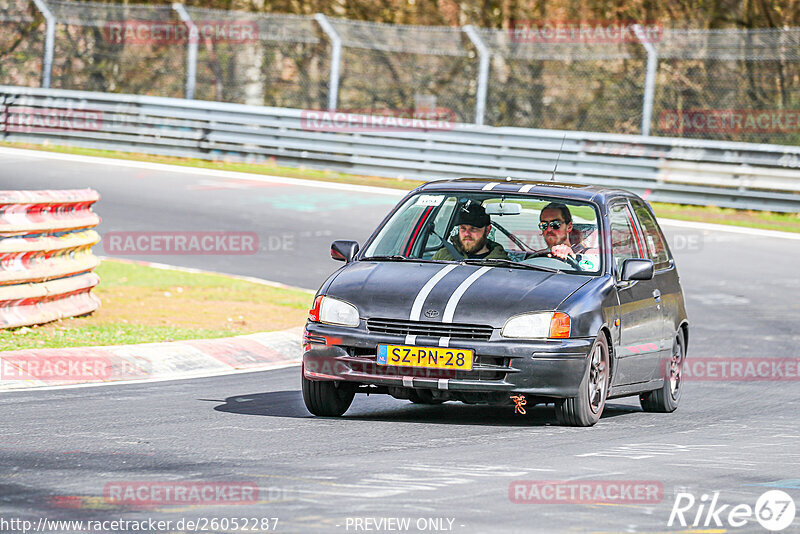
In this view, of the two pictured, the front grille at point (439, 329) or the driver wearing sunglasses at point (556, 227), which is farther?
the driver wearing sunglasses at point (556, 227)

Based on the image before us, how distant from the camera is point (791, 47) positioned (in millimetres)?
24828

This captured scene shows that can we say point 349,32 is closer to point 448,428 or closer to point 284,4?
point 284,4

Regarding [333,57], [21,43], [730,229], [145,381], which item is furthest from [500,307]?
[21,43]

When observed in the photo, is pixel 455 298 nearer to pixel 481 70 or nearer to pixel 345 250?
pixel 345 250

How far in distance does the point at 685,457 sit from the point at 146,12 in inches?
946

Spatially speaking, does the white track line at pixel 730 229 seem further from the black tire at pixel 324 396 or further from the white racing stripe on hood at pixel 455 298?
the black tire at pixel 324 396

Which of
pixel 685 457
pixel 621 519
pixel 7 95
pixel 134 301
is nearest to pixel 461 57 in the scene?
pixel 7 95

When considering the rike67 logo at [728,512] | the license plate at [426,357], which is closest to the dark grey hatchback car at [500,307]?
the license plate at [426,357]

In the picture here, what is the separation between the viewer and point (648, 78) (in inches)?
971

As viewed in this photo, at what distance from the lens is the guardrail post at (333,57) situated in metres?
26.9

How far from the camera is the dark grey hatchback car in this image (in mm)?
8250

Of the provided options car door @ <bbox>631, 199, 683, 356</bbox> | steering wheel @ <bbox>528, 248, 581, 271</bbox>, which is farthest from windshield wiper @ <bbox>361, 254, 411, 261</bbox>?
car door @ <bbox>631, 199, 683, 356</bbox>

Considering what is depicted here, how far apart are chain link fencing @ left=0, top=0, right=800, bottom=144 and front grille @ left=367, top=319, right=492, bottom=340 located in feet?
55.7

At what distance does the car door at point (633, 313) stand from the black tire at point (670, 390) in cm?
24
